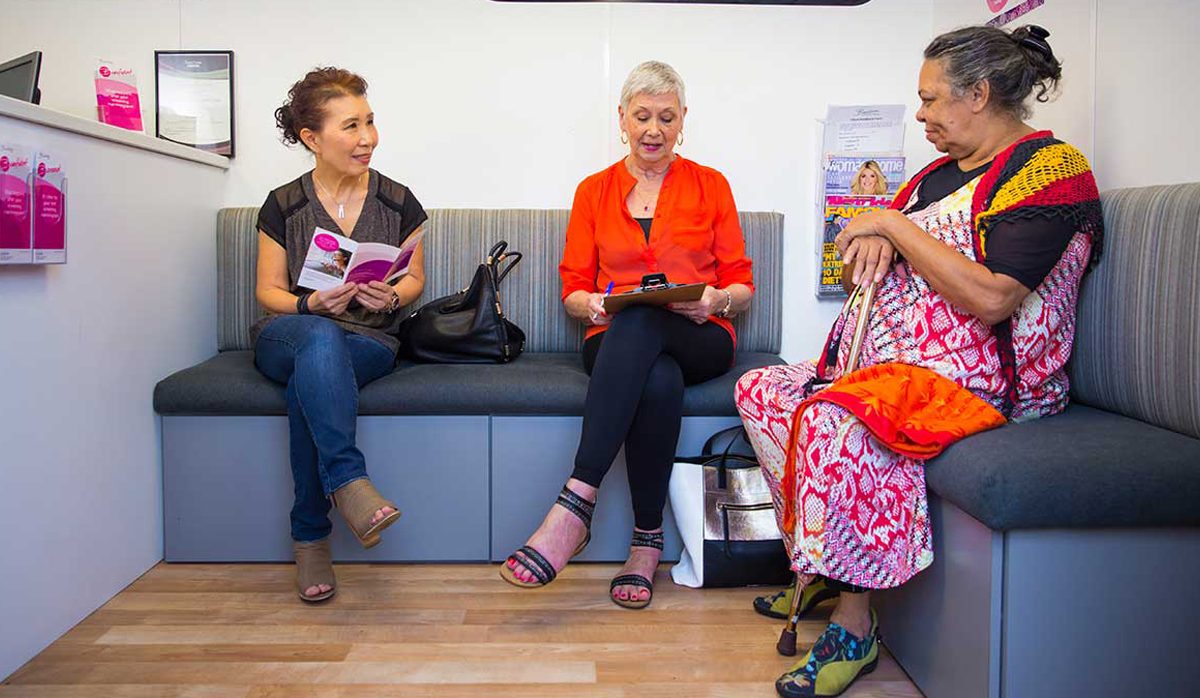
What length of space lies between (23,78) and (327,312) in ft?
3.14

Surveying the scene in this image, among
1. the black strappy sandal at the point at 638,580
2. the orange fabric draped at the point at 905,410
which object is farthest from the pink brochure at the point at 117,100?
the orange fabric draped at the point at 905,410

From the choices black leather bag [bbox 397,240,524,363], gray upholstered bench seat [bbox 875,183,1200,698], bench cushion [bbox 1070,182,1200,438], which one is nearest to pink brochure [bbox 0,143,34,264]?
black leather bag [bbox 397,240,524,363]

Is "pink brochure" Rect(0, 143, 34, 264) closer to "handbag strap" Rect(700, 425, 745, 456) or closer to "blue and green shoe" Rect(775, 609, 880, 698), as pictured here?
"handbag strap" Rect(700, 425, 745, 456)

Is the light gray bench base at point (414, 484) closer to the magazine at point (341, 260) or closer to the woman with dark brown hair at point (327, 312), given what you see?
the woman with dark brown hair at point (327, 312)

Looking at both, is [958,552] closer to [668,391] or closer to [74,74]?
[668,391]

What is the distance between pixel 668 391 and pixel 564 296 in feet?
1.77

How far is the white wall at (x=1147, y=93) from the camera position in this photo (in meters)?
2.00

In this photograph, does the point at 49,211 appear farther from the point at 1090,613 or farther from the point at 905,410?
the point at 1090,613

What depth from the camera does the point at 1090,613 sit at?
61.9 inches

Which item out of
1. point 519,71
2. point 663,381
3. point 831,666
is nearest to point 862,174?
point 519,71

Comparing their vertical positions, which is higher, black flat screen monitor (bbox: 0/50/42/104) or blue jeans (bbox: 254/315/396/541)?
black flat screen monitor (bbox: 0/50/42/104)

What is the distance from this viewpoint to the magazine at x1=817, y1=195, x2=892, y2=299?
318cm

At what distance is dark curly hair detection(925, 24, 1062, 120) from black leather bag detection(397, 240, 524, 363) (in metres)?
1.36

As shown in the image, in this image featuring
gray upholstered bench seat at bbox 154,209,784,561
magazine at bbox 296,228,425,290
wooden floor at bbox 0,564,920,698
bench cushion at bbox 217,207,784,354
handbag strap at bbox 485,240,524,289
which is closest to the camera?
wooden floor at bbox 0,564,920,698
